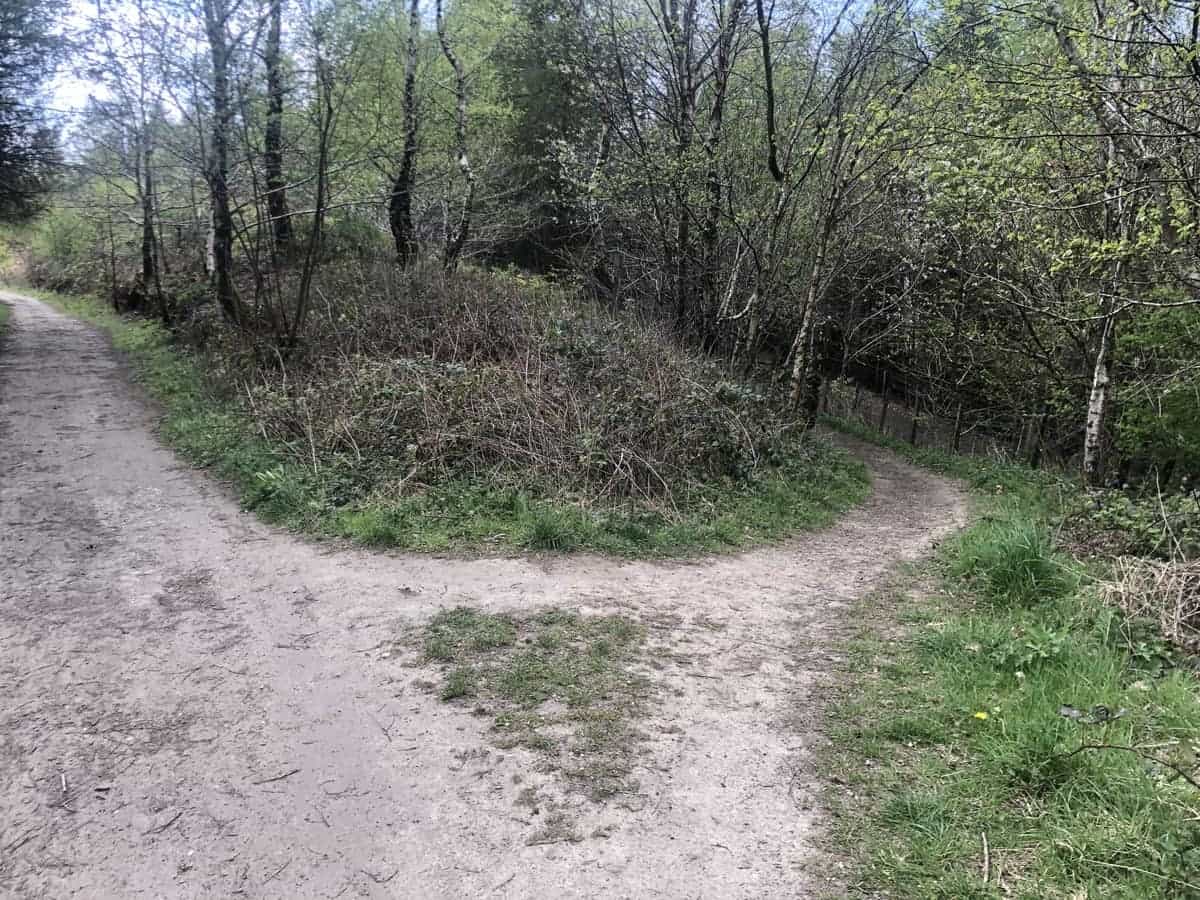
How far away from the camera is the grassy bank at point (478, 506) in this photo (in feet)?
22.5

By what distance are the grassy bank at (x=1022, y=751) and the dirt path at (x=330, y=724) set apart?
32 cm

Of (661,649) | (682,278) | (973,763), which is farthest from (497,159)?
(973,763)

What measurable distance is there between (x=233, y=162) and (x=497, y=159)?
21.5 ft

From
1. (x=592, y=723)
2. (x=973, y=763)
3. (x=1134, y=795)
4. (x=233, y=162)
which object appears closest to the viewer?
(x=1134, y=795)

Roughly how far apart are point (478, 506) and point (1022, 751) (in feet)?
17.2

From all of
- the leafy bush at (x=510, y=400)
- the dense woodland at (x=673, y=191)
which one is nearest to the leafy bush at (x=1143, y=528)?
the dense woodland at (x=673, y=191)

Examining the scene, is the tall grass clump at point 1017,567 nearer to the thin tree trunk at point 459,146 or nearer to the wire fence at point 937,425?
the thin tree trunk at point 459,146

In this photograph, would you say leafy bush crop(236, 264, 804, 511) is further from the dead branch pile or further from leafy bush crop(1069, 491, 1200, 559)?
the dead branch pile

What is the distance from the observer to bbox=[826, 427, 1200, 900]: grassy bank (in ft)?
8.88

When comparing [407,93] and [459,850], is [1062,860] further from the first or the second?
[407,93]

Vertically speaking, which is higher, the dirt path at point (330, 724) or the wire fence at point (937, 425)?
the wire fence at point (937, 425)

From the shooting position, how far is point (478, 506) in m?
7.44

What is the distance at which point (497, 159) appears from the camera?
17.2 meters

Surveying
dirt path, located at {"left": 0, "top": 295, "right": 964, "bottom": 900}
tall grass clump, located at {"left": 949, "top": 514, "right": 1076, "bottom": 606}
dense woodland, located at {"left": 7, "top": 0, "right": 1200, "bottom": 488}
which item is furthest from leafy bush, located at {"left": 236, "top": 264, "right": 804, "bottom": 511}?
tall grass clump, located at {"left": 949, "top": 514, "right": 1076, "bottom": 606}
